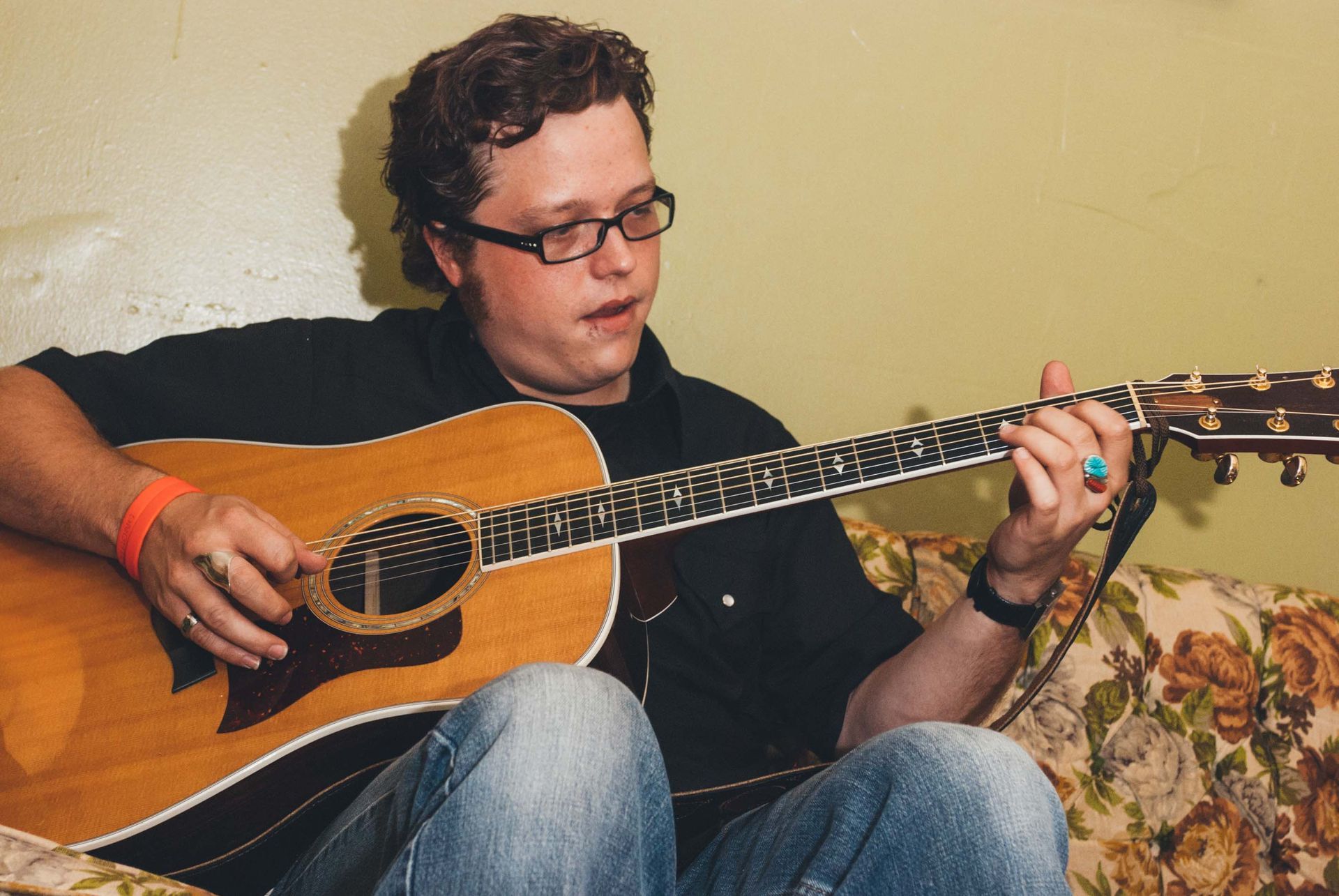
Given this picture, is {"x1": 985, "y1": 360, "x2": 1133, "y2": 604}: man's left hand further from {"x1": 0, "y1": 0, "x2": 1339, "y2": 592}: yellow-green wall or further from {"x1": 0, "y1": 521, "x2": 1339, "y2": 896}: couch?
{"x1": 0, "y1": 0, "x2": 1339, "y2": 592}: yellow-green wall

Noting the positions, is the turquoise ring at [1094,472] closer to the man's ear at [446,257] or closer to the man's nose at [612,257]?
the man's nose at [612,257]

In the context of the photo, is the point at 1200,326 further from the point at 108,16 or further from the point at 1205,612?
the point at 108,16

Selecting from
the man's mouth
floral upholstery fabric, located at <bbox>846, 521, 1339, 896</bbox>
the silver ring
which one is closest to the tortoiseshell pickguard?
the silver ring

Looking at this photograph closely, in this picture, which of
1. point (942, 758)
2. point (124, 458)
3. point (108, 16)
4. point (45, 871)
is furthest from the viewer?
point (108, 16)

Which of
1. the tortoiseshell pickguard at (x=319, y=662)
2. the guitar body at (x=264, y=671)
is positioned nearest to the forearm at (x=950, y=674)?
the guitar body at (x=264, y=671)

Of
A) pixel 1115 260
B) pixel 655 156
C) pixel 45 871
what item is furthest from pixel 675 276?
pixel 45 871

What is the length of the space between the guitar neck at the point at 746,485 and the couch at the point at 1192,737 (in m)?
0.39

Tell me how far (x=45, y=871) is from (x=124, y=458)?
648mm

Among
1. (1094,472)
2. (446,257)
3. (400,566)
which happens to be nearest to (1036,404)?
(1094,472)

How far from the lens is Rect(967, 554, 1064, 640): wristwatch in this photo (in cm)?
109

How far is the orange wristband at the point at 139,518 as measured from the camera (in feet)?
3.65

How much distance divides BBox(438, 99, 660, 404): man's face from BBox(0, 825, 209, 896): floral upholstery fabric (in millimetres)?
811

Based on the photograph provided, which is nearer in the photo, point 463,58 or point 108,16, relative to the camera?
point 463,58

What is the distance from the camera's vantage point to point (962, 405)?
1739mm
